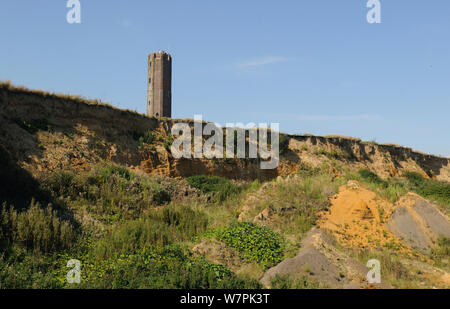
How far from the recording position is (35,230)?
8.71 m

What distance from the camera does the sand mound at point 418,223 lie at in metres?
11.1

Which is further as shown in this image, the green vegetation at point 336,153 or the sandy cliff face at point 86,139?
the green vegetation at point 336,153

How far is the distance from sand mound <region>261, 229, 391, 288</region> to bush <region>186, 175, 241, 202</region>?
733 centimetres

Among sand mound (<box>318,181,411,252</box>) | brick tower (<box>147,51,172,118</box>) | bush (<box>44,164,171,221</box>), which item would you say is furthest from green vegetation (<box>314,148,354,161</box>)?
brick tower (<box>147,51,172,118</box>)

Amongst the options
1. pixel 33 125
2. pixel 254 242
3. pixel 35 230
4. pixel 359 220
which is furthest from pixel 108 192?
pixel 359 220

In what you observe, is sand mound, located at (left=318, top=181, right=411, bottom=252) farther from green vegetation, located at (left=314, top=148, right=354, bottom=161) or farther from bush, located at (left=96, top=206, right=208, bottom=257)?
green vegetation, located at (left=314, top=148, right=354, bottom=161)

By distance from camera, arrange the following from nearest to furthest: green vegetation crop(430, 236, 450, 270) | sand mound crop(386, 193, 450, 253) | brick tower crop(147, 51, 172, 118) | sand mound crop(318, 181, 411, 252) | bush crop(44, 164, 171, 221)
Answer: green vegetation crop(430, 236, 450, 270), sand mound crop(318, 181, 411, 252), sand mound crop(386, 193, 450, 253), bush crop(44, 164, 171, 221), brick tower crop(147, 51, 172, 118)

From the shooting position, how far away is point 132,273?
736cm

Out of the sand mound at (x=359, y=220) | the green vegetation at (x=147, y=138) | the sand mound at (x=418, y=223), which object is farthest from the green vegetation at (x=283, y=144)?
the sand mound at (x=418, y=223)

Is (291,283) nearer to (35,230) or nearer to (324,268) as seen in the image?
(324,268)

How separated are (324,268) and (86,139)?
13691 millimetres

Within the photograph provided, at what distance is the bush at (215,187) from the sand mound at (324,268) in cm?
733

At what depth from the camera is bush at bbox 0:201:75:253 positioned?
852 centimetres

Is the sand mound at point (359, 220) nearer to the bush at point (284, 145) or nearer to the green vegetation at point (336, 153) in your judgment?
the bush at point (284, 145)
